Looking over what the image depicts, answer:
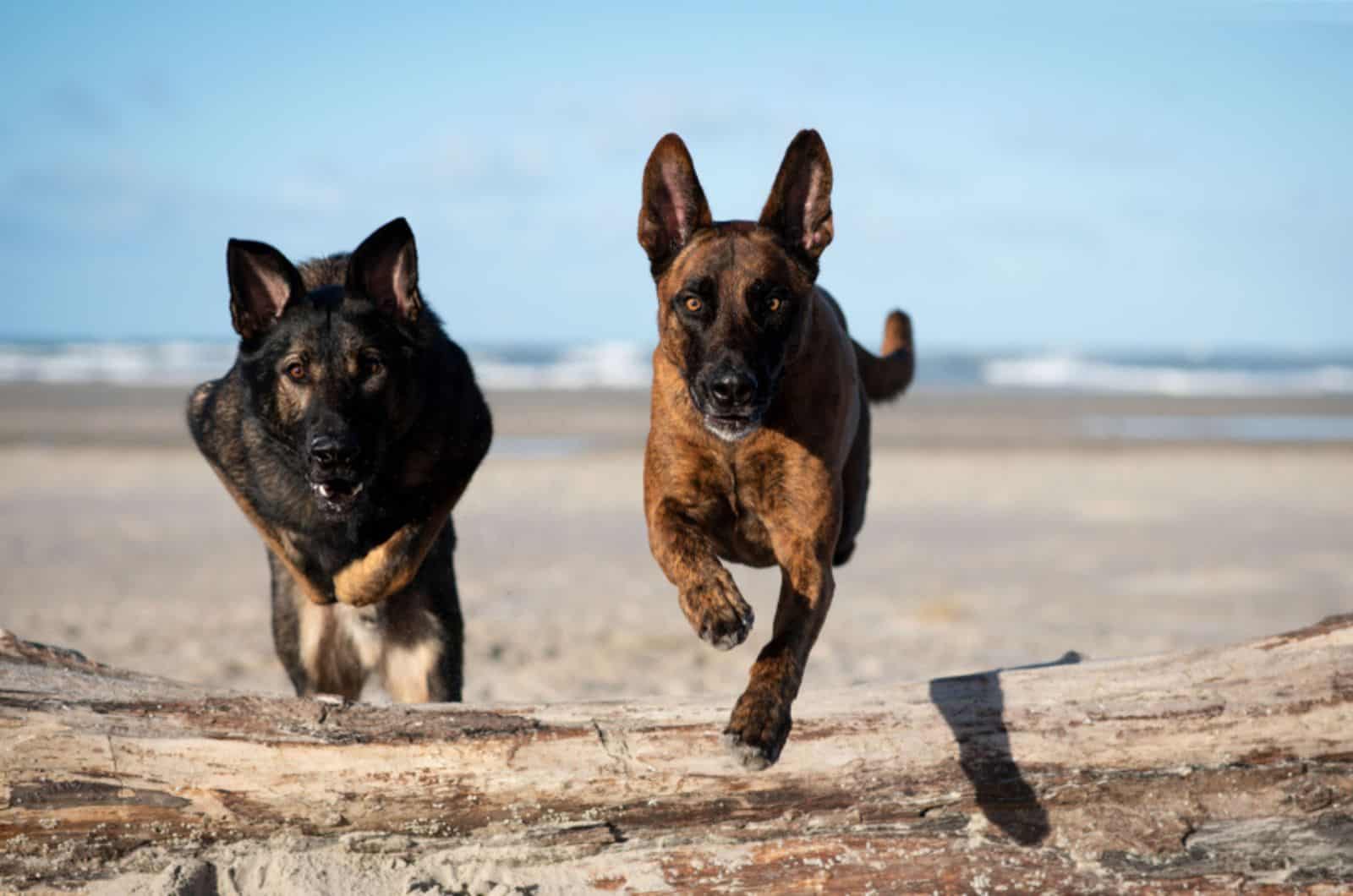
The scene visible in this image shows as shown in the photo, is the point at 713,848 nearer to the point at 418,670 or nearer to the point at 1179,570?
the point at 418,670

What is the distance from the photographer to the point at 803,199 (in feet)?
13.9

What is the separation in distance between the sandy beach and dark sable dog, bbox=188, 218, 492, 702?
109 cm

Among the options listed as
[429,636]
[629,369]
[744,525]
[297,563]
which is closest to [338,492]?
[297,563]

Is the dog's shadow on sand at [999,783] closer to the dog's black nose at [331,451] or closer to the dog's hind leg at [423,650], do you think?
the dog's black nose at [331,451]

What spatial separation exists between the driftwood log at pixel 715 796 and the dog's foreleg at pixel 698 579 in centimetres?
54

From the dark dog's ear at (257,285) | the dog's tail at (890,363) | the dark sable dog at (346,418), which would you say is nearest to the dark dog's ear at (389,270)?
the dark sable dog at (346,418)

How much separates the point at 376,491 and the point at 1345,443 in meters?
25.5

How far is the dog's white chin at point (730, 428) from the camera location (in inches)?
154

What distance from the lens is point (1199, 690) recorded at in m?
4.17

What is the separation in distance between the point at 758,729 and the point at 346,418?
2.07 metres

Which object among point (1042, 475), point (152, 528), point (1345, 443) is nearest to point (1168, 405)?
point (1345, 443)

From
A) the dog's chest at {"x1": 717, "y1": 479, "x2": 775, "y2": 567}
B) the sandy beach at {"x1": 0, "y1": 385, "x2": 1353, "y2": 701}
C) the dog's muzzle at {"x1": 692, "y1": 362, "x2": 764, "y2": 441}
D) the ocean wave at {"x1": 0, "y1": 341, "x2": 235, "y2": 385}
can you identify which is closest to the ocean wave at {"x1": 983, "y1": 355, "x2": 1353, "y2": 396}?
the sandy beach at {"x1": 0, "y1": 385, "x2": 1353, "y2": 701}

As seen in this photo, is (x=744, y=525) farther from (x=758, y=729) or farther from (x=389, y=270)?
(x=389, y=270)

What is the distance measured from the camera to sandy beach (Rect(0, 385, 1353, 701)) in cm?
953
